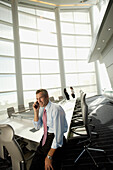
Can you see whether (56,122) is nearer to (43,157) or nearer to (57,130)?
(57,130)

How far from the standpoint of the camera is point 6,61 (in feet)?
24.8

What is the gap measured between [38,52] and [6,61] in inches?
109

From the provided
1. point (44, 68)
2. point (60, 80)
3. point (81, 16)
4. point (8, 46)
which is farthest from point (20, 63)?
point (81, 16)

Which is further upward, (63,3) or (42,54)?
(63,3)

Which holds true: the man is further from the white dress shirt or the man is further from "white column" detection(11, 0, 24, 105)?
"white column" detection(11, 0, 24, 105)

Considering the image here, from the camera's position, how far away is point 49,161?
3.90 ft

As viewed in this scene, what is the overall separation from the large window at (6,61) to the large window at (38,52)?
2.71 feet

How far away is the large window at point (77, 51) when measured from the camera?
10656 mm

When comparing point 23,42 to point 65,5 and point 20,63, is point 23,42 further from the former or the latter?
point 65,5

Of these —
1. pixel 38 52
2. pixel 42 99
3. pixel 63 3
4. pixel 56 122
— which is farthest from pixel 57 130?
pixel 63 3

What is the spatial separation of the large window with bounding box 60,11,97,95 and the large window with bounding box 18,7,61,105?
1.15 meters

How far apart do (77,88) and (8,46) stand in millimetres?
6971

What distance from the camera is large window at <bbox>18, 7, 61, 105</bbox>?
8.60 meters

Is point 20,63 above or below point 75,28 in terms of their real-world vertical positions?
below
